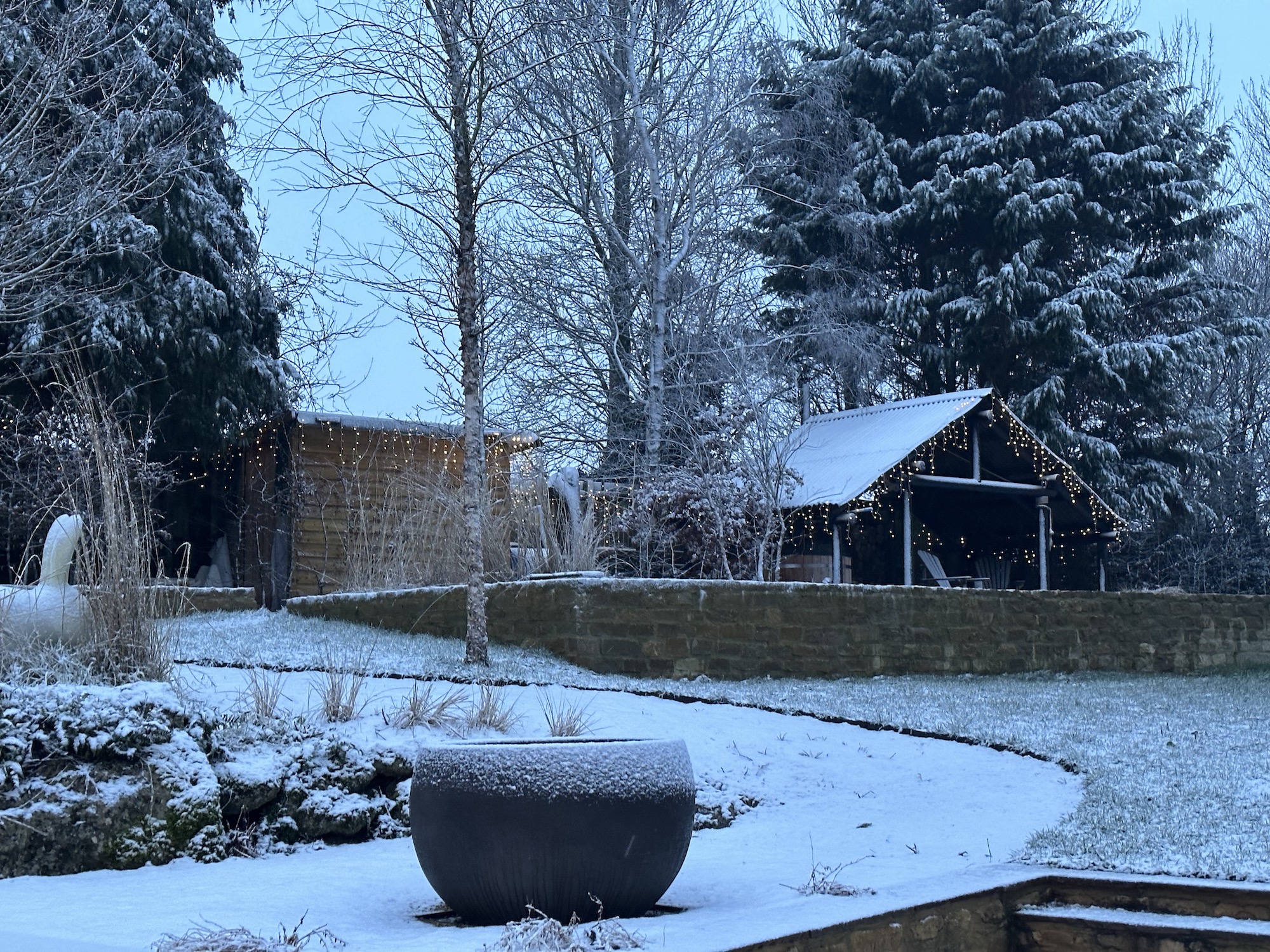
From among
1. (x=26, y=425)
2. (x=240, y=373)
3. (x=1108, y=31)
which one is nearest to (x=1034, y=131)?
(x=1108, y=31)

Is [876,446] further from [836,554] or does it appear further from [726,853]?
[726,853]

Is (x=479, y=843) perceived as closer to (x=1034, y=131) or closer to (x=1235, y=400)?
(x=1034, y=131)

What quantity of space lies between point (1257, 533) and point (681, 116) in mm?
11760

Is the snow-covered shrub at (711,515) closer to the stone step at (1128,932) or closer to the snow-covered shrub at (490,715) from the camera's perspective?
the snow-covered shrub at (490,715)

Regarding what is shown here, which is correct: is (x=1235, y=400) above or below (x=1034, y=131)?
below

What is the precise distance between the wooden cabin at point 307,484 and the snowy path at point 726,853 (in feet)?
31.5

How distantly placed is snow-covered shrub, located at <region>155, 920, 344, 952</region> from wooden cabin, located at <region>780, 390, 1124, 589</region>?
12074 millimetres

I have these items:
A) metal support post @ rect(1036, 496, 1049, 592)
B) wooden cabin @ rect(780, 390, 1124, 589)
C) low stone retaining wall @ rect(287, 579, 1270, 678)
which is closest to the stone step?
low stone retaining wall @ rect(287, 579, 1270, 678)

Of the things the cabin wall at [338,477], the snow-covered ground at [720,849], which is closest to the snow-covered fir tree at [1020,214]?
the cabin wall at [338,477]

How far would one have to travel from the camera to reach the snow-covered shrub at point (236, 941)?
3646 mm

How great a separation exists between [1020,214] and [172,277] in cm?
1276

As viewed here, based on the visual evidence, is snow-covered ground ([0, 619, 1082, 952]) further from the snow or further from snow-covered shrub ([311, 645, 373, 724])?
the snow

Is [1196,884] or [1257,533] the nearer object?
[1196,884]

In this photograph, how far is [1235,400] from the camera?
2384 centimetres
